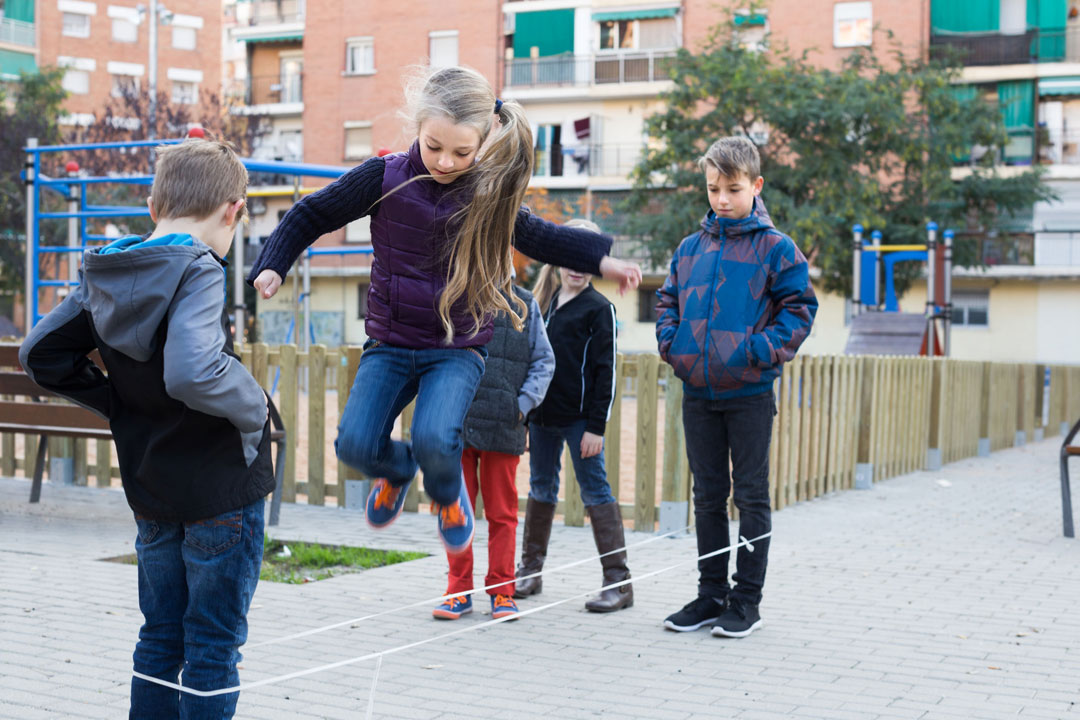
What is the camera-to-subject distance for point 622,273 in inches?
159

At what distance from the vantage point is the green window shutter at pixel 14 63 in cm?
5538

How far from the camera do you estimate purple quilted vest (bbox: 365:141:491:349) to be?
164 inches

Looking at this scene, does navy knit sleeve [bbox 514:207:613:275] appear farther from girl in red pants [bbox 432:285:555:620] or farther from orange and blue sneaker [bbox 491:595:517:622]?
orange and blue sneaker [bbox 491:595:517:622]

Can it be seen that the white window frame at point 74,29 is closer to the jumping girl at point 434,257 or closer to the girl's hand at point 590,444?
the girl's hand at point 590,444

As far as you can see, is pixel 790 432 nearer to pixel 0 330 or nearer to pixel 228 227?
pixel 228 227

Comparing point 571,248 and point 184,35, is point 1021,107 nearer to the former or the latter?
point 184,35

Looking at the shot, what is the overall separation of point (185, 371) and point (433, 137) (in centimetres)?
130

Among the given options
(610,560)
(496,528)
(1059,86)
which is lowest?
(610,560)

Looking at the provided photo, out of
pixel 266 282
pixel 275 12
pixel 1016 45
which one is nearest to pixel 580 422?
pixel 266 282

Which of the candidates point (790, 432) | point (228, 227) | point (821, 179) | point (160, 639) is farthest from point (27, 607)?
point (821, 179)

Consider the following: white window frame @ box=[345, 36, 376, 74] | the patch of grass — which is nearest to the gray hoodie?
the patch of grass

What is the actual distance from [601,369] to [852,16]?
131 ft

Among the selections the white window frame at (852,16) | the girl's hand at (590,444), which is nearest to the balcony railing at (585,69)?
the white window frame at (852,16)

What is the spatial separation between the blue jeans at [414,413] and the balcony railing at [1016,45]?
42.1 m
